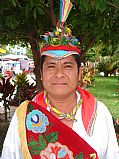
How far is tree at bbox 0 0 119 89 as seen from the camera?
3.50 metres

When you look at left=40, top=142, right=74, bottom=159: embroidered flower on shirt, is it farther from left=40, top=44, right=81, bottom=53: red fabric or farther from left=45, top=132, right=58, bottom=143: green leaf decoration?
left=40, top=44, right=81, bottom=53: red fabric

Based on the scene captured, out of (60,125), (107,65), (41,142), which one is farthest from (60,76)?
(107,65)

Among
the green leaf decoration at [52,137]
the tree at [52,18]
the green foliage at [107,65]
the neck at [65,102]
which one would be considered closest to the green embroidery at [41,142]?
the green leaf decoration at [52,137]

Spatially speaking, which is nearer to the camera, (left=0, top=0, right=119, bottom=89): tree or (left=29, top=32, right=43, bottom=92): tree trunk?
(left=0, top=0, right=119, bottom=89): tree

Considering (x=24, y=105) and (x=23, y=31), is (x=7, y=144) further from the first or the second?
(x=23, y=31)

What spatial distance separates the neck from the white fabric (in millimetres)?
113

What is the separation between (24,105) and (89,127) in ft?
1.35

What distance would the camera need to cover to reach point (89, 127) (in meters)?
2.07

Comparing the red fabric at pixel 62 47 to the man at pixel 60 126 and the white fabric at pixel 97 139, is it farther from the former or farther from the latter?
the white fabric at pixel 97 139

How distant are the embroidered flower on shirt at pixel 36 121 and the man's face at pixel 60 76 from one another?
15 centimetres

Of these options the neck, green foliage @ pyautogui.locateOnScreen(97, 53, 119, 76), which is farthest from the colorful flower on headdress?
green foliage @ pyautogui.locateOnScreen(97, 53, 119, 76)

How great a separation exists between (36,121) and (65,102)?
209mm

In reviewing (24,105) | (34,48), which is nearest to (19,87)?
(34,48)

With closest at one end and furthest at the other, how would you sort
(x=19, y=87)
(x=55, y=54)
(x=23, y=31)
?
(x=55, y=54) < (x=23, y=31) < (x=19, y=87)
